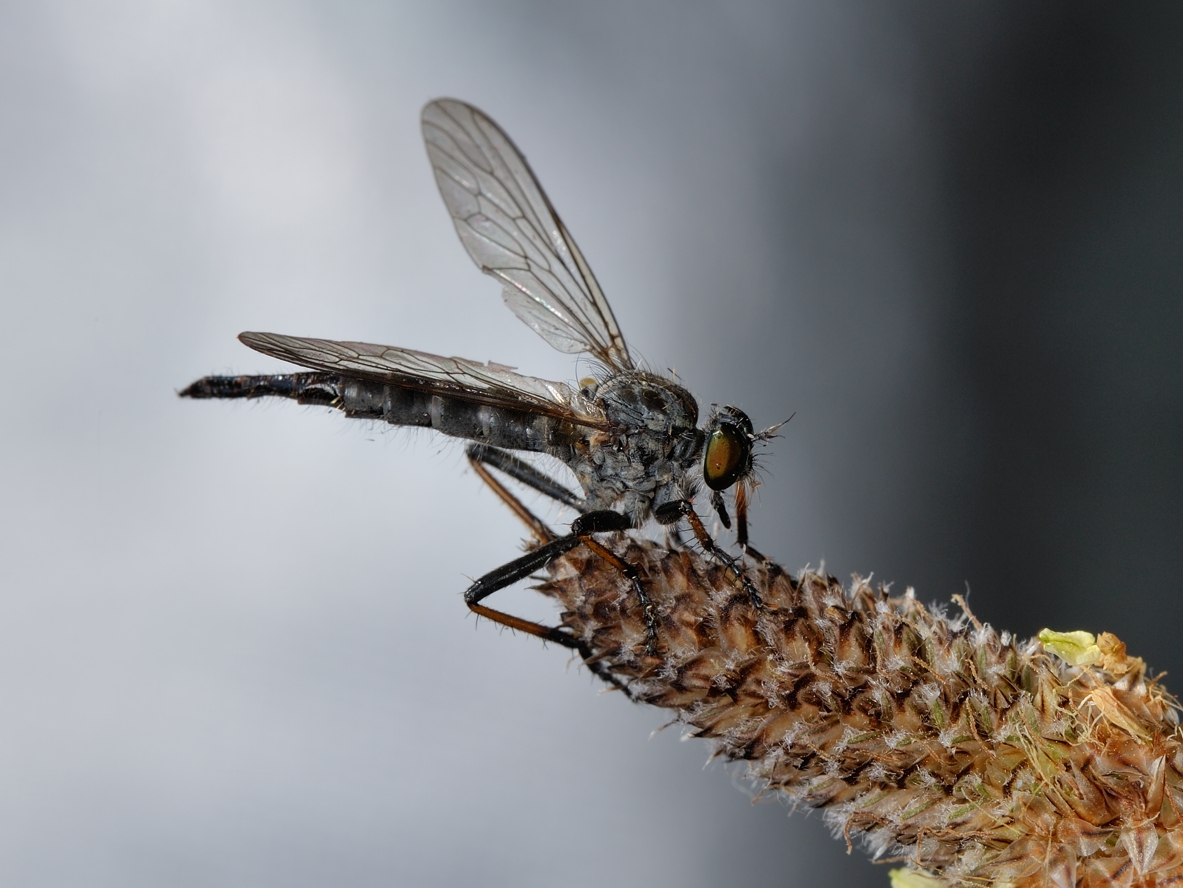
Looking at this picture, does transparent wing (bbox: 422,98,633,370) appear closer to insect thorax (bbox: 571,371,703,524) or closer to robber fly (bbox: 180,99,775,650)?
robber fly (bbox: 180,99,775,650)

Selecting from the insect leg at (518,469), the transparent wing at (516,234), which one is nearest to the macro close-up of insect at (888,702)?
the insect leg at (518,469)

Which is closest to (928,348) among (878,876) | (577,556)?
(878,876)

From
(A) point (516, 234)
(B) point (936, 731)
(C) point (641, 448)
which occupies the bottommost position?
(B) point (936, 731)

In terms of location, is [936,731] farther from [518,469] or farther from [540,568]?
[518,469]

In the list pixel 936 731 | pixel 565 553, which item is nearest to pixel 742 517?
pixel 565 553

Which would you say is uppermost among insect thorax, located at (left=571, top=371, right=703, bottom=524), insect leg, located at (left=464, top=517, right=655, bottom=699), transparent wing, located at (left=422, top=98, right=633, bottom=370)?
transparent wing, located at (left=422, top=98, right=633, bottom=370)

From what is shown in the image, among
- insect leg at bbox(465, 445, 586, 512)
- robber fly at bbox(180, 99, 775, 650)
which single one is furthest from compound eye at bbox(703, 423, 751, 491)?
insect leg at bbox(465, 445, 586, 512)
